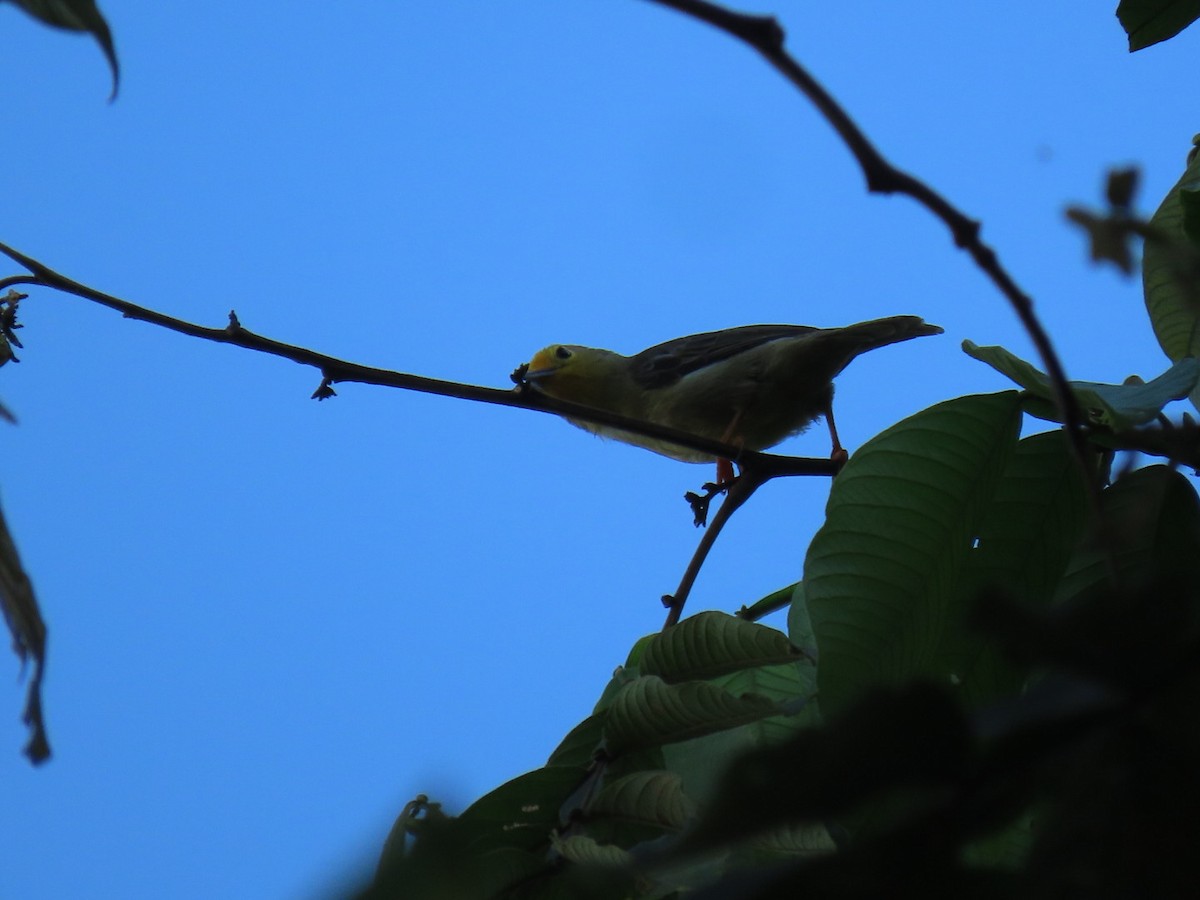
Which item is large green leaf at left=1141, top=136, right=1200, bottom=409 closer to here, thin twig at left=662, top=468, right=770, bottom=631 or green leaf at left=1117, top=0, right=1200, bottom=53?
green leaf at left=1117, top=0, right=1200, bottom=53

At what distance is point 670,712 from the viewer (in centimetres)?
185

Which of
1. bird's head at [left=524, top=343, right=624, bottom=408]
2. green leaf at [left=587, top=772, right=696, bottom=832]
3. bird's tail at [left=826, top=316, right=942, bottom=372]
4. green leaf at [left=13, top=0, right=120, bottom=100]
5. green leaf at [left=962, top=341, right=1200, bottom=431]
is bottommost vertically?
green leaf at [left=587, top=772, right=696, bottom=832]

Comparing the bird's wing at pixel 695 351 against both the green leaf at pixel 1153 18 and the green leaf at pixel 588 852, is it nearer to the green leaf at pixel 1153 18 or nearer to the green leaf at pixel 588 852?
the green leaf at pixel 1153 18

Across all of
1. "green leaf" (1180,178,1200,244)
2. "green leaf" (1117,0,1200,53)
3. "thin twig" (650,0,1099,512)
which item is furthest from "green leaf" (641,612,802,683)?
"green leaf" (1117,0,1200,53)

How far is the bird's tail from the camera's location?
555cm

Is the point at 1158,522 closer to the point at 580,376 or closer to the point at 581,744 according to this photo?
the point at 581,744

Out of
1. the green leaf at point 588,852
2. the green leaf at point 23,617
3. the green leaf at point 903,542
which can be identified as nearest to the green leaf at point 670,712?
the green leaf at point 903,542

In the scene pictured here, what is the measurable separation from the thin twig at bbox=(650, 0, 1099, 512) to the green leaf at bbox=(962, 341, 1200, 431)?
2.73ft

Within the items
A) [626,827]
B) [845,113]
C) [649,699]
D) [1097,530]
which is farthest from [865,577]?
[845,113]

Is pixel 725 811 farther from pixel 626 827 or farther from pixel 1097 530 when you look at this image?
pixel 626 827

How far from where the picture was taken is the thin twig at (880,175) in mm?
733

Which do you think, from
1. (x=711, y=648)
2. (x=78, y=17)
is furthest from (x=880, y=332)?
(x=78, y=17)

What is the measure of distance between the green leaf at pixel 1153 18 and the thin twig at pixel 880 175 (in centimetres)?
192

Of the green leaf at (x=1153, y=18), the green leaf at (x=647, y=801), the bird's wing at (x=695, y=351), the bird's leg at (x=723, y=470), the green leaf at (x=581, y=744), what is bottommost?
the green leaf at (x=647, y=801)
